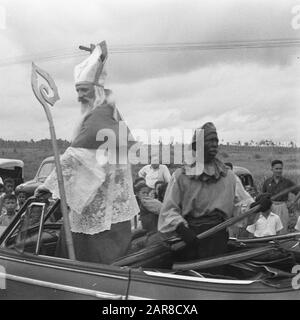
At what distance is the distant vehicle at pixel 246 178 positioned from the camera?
3.17 metres

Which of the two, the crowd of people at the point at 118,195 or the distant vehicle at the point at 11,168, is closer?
the crowd of people at the point at 118,195

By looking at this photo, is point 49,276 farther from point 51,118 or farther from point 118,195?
point 51,118

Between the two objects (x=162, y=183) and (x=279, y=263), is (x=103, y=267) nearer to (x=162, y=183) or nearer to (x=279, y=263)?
(x=279, y=263)

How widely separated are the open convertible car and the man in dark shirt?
5.8 inches

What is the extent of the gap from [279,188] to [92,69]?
124 centimetres

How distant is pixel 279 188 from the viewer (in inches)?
116

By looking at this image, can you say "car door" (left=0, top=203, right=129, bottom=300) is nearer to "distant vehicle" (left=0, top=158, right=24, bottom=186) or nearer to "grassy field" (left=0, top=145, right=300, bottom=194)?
"grassy field" (left=0, top=145, right=300, bottom=194)

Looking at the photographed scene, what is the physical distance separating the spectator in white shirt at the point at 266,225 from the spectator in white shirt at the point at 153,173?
67 centimetres

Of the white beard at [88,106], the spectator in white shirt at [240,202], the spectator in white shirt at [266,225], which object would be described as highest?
the white beard at [88,106]

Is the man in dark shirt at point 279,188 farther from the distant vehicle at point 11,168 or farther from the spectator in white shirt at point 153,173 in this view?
→ the distant vehicle at point 11,168

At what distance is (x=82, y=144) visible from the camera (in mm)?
2689

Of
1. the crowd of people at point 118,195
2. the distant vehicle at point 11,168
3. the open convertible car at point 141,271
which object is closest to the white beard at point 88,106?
the crowd of people at point 118,195

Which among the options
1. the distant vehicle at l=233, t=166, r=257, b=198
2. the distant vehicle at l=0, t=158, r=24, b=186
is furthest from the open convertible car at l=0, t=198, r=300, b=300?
the distant vehicle at l=0, t=158, r=24, b=186

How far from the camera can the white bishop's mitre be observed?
9.16 feet
